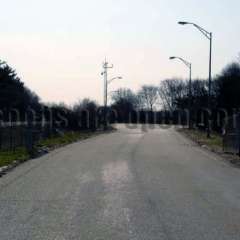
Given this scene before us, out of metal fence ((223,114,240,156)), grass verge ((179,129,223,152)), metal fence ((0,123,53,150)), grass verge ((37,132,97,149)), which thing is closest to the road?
metal fence ((223,114,240,156))

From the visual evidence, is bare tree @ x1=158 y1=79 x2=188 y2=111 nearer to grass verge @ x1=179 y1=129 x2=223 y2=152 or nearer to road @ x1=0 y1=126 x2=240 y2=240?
grass verge @ x1=179 y1=129 x2=223 y2=152

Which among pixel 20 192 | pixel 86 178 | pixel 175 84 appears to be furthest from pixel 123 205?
pixel 175 84

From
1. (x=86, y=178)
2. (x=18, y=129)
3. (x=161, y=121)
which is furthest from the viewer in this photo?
(x=161, y=121)

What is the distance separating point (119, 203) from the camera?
1432 cm

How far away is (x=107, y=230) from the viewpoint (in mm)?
10930

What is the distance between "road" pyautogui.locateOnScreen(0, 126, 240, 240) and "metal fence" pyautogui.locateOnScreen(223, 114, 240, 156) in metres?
10.3

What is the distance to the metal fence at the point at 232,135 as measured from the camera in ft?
113

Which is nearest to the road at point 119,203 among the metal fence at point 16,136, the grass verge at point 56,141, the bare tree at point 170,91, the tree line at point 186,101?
the metal fence at point 16,136

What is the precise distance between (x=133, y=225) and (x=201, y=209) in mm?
2539

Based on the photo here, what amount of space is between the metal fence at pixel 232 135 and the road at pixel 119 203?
33.7ft

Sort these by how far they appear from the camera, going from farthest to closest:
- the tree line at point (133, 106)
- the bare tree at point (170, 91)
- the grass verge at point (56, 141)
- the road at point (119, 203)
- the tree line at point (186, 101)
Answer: the bare tree at point (170, 91)
the tree line at point (186, 101)
the tree line at point (133, 106)
the grass verge at point (56, 141)
the road at point (119, 203)

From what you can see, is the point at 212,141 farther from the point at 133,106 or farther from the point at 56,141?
the point at 133,106

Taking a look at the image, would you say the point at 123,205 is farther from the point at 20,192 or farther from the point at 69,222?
the point at 20,192

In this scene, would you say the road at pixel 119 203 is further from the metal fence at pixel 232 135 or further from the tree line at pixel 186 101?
the tree line at pixel 186 101
